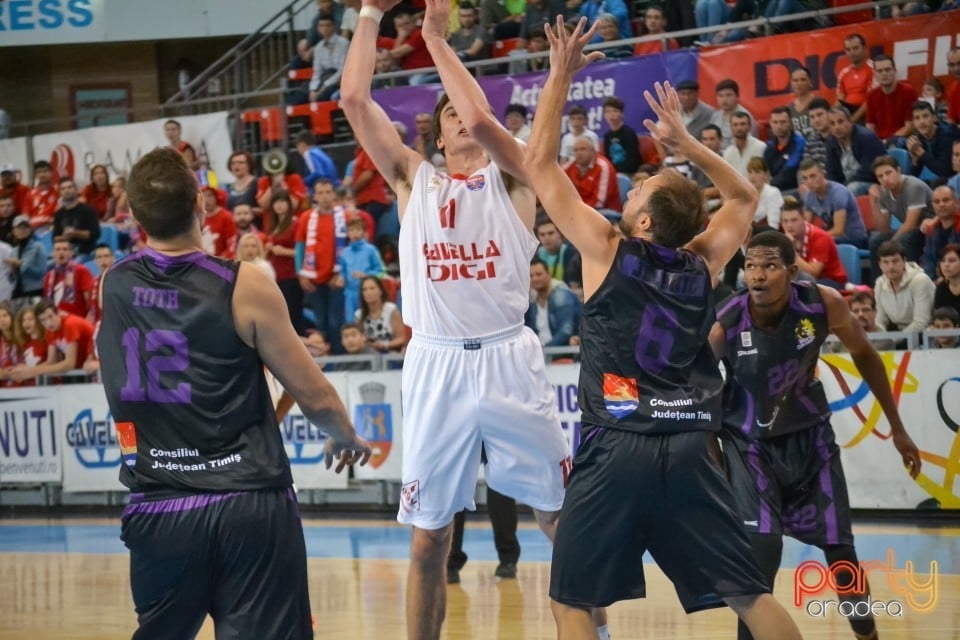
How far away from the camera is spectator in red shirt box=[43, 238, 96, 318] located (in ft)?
55.8

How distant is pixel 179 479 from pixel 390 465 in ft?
29.7

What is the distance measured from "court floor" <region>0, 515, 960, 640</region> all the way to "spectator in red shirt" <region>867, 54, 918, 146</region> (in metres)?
4.70

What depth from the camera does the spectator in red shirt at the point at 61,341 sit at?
15555 mm

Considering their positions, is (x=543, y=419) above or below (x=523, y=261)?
below

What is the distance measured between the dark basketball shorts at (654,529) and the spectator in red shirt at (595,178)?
9.57 m

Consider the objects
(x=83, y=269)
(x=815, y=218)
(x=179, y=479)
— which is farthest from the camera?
(x=83, y=269)

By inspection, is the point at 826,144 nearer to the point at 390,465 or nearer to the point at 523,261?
Answer: the point at 390,465

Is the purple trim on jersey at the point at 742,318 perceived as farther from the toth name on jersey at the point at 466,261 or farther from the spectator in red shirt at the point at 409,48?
the spectator in red shirt at the point at 409,48

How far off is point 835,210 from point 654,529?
29.1 ft

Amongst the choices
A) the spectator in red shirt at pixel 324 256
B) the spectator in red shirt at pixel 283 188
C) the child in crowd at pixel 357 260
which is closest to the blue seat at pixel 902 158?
the child in crowd at pixel 357 260

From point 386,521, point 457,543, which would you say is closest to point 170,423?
point 457,543

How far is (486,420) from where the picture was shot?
5.81 metres

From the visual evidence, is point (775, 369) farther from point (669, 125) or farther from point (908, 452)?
point (669, 125)

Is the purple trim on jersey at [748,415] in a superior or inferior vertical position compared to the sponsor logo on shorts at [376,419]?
superior
